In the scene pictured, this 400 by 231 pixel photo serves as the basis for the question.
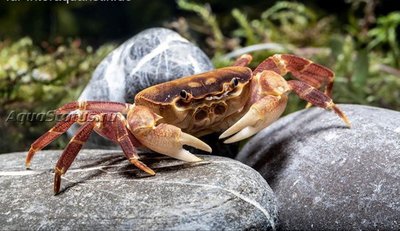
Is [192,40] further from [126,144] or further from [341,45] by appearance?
[126,144]

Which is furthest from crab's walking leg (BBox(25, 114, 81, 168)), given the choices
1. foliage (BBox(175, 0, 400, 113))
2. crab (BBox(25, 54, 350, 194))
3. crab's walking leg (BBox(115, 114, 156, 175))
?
foliage (BBox(175, 0, 400, 113))

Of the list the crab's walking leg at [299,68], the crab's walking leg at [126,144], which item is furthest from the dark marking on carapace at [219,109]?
the crab's walking leg at [126,144]

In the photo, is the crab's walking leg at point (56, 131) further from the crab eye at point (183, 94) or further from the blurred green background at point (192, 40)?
the blurred green background at point (192, 40)

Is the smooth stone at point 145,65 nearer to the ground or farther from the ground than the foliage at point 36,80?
farther from the ground

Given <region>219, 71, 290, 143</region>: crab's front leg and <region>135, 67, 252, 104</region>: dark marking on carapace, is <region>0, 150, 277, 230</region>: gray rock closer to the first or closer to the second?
<region>219, 71, 290, 143</region>: crab's front leg

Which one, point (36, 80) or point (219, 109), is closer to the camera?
point (219, 109)

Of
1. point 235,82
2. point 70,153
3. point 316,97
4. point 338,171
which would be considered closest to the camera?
point 70,153

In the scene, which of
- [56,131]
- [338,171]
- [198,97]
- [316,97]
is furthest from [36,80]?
[338,171]
